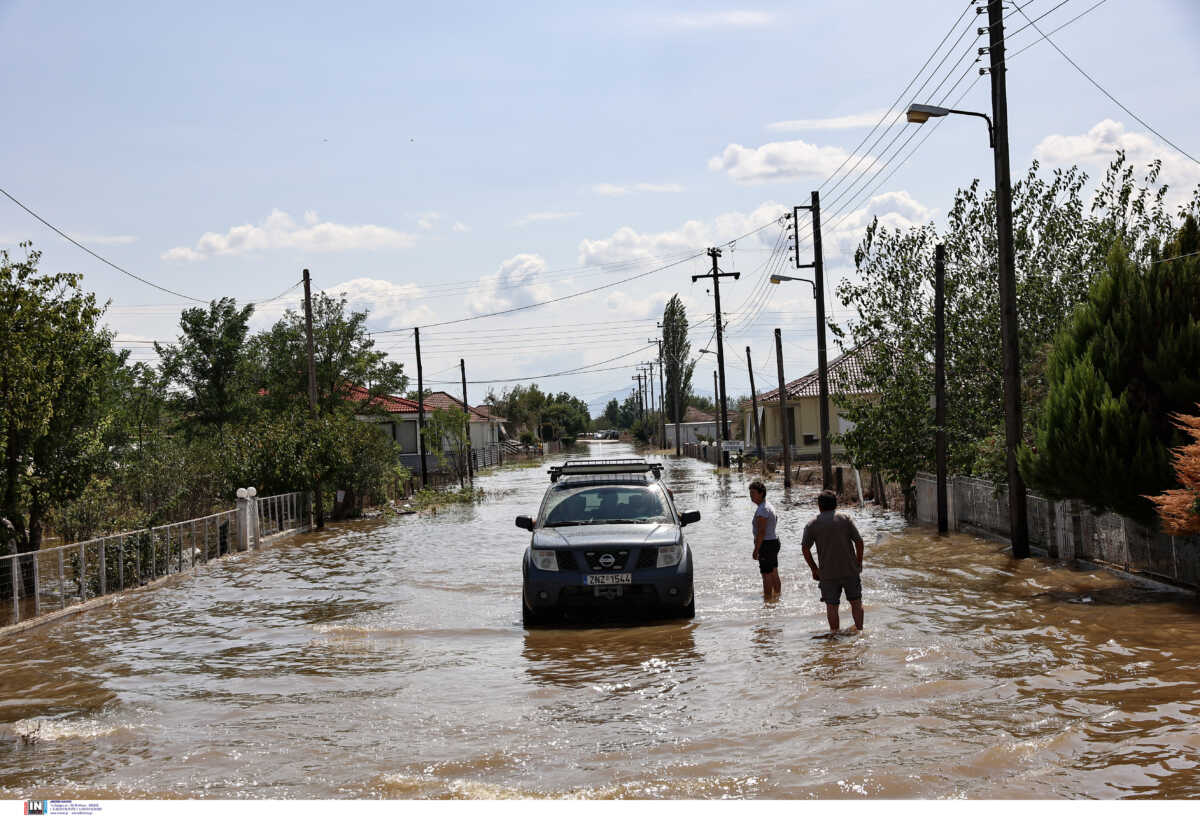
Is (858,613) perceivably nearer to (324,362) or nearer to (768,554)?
(768,554)

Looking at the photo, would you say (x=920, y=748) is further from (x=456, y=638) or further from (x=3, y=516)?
(x=3, y=516)

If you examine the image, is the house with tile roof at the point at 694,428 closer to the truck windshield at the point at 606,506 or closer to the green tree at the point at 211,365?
the green tree at the point at 211,365

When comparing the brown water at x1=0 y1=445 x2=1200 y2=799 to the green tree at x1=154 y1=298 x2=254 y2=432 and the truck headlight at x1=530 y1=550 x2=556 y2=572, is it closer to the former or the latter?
A: the truck headlight at x1=530 y1=550 x2=556 y2=572

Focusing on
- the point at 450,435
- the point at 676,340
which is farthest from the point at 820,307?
the point at 676,340

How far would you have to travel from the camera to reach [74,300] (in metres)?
18.8

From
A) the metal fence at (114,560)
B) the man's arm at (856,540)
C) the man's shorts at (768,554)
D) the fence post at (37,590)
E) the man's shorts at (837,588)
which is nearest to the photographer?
the man's arm at (856,540)

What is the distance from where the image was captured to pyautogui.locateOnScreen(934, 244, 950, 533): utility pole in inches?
842

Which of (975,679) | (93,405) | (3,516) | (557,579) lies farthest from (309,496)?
Answer: (975,679)

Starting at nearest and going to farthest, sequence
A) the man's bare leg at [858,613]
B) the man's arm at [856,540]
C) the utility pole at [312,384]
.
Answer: the man's arm at [856,540]
the man's bare leg at [858,613]
the utility pole at [312,384]

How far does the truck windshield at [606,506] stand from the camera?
13.1m

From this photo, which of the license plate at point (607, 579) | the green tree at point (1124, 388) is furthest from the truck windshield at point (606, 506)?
the green tree at point (1124, 388)

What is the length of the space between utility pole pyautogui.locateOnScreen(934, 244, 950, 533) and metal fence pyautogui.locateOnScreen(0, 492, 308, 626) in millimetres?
14773

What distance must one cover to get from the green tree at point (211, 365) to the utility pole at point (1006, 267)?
40.1 m

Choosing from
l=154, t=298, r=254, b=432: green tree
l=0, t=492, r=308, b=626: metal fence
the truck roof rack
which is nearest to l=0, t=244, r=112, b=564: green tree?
l=0, t=492, r=308, b=626: metal fence
